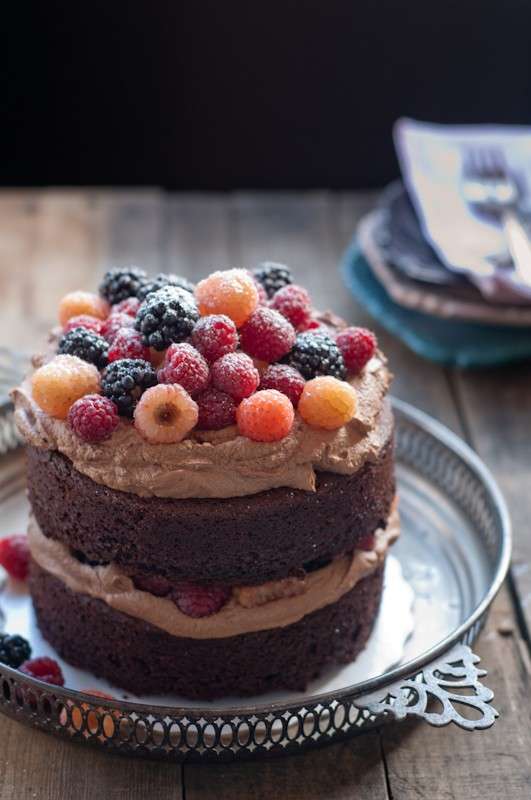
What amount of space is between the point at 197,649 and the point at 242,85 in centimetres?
330

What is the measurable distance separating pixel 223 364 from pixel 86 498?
15.8 inches

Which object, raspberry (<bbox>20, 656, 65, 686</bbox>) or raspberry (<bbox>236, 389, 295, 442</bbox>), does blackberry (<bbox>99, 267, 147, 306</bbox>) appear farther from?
raspberry (<bbox>20, 656, 65, 686</bbox>)

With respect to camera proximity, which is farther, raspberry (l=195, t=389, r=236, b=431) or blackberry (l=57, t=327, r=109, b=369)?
blackberry (l=57, t=327, r=109, b=369)

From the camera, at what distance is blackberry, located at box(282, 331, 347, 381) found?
2.39 metres

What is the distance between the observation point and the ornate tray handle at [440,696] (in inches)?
83.4

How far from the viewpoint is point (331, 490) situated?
2336 mm

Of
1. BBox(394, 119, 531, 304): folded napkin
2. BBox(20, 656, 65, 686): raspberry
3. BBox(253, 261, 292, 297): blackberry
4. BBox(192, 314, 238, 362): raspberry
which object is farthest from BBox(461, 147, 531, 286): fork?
BBox(20, 656, 65, 686): raspberry

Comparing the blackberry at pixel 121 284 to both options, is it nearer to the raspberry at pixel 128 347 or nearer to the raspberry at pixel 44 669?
the raspberry at pixel 128 347

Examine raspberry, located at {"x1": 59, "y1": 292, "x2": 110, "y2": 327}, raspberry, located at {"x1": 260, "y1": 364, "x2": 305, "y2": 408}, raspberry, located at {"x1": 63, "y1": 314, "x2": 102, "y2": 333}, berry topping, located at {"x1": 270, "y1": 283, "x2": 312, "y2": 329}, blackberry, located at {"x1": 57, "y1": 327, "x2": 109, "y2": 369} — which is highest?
berry topping, located at {"x1": 270, "y1": 283, "x2": 312, "y2": 329}

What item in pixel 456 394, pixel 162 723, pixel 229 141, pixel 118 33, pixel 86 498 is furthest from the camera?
pixel 229 141

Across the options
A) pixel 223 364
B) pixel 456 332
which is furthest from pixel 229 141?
pixel 223 364

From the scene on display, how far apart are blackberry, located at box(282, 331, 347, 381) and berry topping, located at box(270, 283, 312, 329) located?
0.11 meters

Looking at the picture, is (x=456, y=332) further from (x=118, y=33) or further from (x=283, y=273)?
(x=118, y=33)

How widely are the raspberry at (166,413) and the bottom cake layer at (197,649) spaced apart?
1.46 ft
